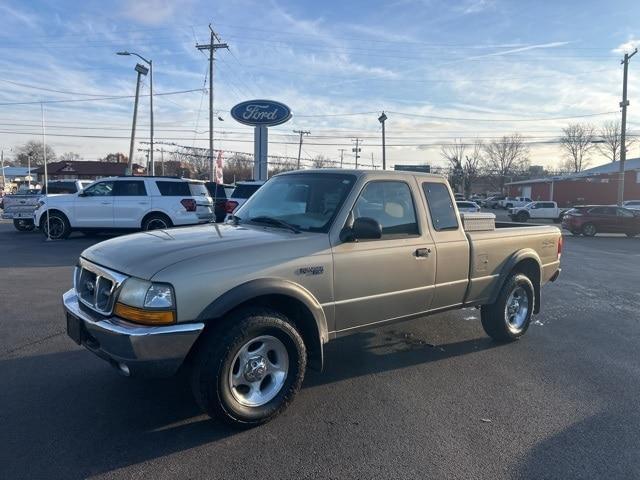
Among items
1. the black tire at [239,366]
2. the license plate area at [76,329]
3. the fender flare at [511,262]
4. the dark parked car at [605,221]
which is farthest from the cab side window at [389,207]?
the dark parked car at [605,221]

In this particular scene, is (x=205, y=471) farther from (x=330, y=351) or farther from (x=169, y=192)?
(x=169, y=192)

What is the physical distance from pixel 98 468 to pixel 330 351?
270 cm

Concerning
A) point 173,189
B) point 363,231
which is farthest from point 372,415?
point 173,189

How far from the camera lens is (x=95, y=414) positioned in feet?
12.0

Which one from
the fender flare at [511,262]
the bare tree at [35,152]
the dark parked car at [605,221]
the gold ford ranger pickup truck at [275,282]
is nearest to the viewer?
the gold ford ranger pickup truck at [275,282]

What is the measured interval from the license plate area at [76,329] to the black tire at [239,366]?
0.89 m

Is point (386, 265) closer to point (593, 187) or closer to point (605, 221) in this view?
point (605, 221)

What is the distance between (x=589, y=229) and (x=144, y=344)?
2536cm

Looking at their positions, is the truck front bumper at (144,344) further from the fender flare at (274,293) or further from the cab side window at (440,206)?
the cab side window at (440,206)

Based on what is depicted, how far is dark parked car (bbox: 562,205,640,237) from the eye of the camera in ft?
77.4

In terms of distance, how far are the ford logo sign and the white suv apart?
12949 mm

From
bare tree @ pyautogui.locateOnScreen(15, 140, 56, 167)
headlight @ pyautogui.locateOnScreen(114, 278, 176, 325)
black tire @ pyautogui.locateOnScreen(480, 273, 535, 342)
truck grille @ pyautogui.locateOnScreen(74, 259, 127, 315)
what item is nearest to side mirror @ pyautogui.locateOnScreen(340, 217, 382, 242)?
headlight @ pyautogui.locateOnScreen(114, 278, 176, 325)

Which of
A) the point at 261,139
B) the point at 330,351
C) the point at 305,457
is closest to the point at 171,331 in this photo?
the point at 305,457

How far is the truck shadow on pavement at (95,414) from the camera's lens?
3.06 meters
